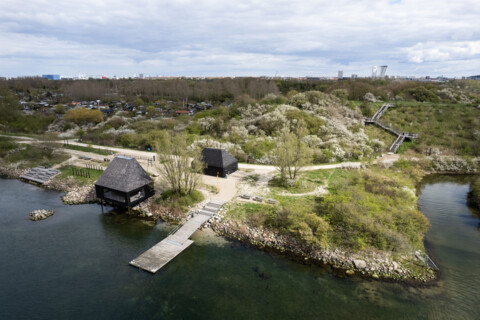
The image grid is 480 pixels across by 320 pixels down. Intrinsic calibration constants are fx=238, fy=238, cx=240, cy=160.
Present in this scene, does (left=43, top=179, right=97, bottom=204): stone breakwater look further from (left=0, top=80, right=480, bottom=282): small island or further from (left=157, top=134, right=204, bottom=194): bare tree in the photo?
(left=157, top=134, right=204, bottom=194): bare tree

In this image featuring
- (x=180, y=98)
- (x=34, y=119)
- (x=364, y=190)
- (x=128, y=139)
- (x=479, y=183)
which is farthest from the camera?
(x=180, y=98)

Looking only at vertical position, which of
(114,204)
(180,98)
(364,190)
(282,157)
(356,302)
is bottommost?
(356,302)

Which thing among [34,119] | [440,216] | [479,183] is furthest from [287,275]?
[34,119]

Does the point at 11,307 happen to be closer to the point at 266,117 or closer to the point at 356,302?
the point at 356,302

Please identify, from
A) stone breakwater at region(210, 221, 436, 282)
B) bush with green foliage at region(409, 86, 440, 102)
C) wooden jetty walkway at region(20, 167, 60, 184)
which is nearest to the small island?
stone breakwater at region(210, 221, 436, 282)

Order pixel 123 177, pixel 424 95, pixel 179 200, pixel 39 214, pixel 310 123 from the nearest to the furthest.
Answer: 1. pixel 39 214
2. pixel 123 177
3. pixel 179 200
4. pixel 310 123
5. pixel 424 95

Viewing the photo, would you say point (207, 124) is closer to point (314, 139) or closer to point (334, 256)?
point (314, 139)

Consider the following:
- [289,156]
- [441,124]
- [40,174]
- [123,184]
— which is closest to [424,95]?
[441,124]
